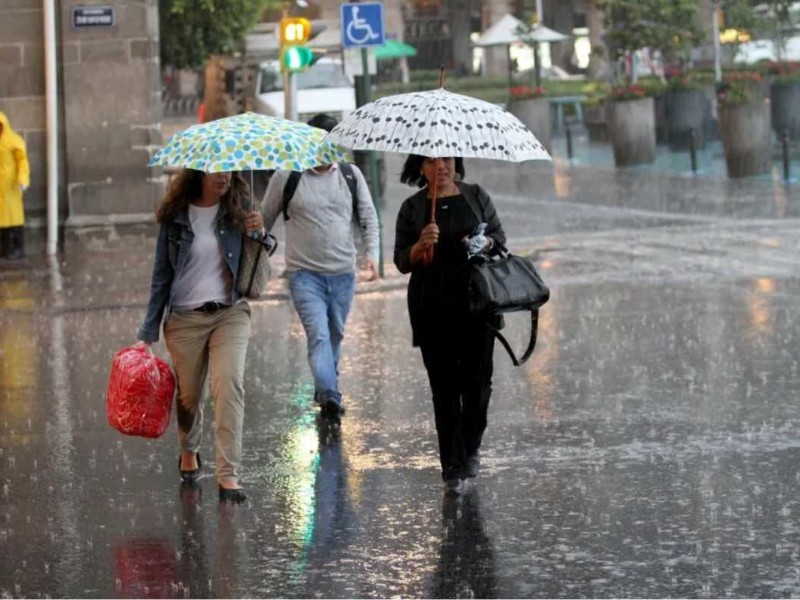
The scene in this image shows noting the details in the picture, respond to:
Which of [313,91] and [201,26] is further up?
[201,26]

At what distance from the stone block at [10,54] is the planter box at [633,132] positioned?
1519cm

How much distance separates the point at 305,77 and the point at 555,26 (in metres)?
36.0

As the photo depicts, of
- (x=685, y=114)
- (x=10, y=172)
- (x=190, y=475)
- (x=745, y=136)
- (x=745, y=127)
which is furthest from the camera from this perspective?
(x=685, y=114)

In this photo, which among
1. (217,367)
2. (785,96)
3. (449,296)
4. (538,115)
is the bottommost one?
(217,367)

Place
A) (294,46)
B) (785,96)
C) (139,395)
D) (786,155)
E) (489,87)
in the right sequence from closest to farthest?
(139,395), (294,46), (786,155), (785,96), (489,87)

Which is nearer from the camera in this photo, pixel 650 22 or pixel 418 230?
pixel 418 230

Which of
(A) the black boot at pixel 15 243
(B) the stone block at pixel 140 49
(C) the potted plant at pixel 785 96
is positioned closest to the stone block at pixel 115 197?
(A) the black boot at pixel 15 243

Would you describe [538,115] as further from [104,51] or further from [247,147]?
[247,147]

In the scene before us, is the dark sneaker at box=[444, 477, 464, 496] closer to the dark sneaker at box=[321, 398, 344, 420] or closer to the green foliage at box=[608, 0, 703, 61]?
the dark sneaker at box=[321, 398, 344, 420]

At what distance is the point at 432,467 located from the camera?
9008mm

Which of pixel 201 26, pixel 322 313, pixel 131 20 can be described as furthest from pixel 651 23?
pixel 322 313

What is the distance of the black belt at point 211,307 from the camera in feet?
27.5

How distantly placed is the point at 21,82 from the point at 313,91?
43.0 feet

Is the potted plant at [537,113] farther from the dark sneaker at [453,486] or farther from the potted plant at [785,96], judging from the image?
the dark sneaker at [453,486]
